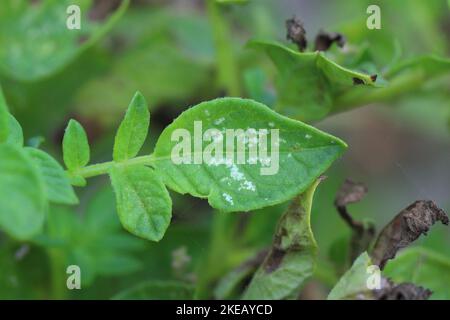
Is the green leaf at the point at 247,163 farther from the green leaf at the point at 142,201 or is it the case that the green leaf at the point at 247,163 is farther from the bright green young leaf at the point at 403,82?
the bright green young leaf at the point at 403,82

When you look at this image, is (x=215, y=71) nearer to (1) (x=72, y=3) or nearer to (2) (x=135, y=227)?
(1) (x=72, y=3)

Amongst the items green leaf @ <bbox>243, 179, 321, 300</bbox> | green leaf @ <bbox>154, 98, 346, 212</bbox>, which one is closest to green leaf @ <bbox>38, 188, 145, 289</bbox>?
green leaf @ <bbox>243, 179, 321, 300</bbox>

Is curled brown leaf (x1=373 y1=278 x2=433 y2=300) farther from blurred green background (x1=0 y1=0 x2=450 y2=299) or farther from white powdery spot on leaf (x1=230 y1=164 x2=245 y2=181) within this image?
white powdery spot on leaf (x1=230 y1=164 x2=245 y2=181)

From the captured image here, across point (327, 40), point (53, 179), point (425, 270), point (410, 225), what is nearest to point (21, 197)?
point (53, 179)

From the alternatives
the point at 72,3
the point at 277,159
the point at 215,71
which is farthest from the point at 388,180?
the point at 277,159

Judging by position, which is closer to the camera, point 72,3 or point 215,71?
point 72,3

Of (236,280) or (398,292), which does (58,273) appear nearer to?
(236,280)

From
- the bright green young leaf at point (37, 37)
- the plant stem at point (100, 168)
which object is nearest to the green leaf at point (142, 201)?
the plant stem at point (100, 168)
